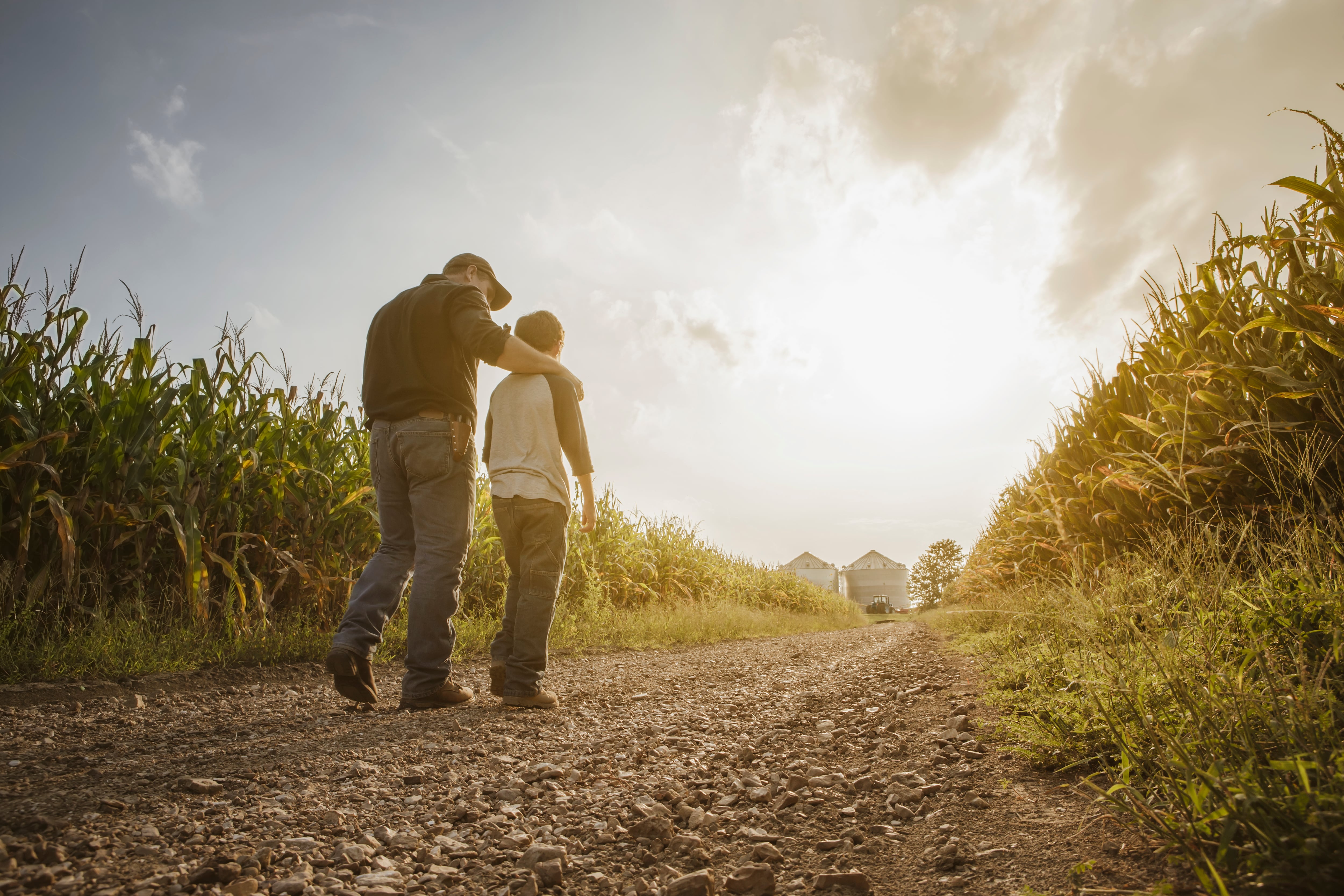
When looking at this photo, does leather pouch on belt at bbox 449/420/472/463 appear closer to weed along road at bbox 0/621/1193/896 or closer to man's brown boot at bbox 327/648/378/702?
man's brown boot at bbox 327/648/378/702

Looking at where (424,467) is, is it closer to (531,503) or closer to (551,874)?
(531,503)

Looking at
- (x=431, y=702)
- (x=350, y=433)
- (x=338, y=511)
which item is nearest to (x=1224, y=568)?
(x=431, y=702)

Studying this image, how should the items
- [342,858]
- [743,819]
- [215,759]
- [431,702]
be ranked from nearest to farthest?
[342,858], [743,819], [215,759], [431,702]

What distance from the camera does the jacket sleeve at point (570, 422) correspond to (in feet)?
12.3

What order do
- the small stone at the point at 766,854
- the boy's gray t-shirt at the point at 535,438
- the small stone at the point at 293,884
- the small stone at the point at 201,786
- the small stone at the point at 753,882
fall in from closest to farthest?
the small stone at the point at 293,884
the small stone at the point at 753,882
the small stone at the point at 766,854
the small stone at the point at 201,786
the boy's gray t-shirt at the point at 535,438

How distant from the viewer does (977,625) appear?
6.49 metres

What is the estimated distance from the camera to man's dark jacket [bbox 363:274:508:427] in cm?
337

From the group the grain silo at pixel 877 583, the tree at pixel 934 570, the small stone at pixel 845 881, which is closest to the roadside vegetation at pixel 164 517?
the small stone at pixel 845 881

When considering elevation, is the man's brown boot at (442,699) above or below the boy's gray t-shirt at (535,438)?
below

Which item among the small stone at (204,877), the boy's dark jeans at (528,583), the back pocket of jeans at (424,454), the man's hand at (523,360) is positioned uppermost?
the man's hand at (523,360)

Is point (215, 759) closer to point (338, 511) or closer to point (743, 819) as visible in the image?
point (743, 819)

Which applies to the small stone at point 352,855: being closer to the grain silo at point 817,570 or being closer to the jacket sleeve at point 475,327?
the jacket sleeve at point 475,327

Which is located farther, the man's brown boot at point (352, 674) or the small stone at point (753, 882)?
A: the man's brown boot at point (352, 674)

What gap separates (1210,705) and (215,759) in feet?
10.2
